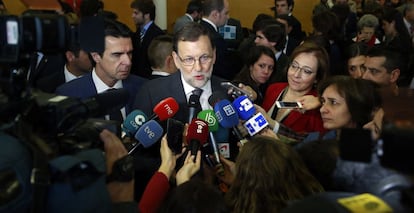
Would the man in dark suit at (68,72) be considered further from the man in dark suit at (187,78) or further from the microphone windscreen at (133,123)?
the microphone windscreen at (133,123)

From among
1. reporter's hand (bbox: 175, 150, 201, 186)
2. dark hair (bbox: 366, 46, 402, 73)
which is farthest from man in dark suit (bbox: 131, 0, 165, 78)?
reporter's hand (bbox: 175, 150, 201, 186)

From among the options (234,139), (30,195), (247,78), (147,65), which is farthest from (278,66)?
(30,195)

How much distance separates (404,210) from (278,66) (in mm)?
2842

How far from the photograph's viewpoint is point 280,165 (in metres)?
1.42

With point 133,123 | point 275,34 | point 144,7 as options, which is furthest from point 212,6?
point 133,123

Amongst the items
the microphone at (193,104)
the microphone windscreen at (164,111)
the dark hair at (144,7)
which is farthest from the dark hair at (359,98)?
the dark hair at (144,7)

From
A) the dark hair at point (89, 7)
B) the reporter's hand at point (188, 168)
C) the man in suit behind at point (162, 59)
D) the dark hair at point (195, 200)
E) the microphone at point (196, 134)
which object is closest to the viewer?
the dark hair at point (195, 200)

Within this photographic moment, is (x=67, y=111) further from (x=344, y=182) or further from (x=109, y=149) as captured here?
(x=344, y=182)

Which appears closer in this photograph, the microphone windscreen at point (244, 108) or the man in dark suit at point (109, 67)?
the microphone windscreen at point (244, 108)

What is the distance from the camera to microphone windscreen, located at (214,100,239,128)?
6.27ft

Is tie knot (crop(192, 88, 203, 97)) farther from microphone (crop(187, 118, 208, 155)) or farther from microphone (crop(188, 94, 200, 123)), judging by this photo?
microphone (crop(187, 118, 208, 155))

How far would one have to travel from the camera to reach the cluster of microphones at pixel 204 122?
1.79 metres

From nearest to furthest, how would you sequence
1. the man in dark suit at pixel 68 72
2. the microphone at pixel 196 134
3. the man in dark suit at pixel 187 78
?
the microphone at pixel 196 134 → the man in dark suit at pixel 187 78 → the man in dark suit at pixel 68 72

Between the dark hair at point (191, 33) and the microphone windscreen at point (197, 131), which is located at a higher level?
the dark hair at point (191, 33)
